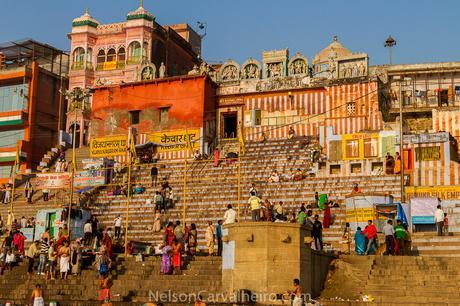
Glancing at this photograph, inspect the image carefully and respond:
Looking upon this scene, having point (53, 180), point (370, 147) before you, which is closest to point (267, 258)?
point (370, 147)

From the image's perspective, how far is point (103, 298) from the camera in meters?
18.5

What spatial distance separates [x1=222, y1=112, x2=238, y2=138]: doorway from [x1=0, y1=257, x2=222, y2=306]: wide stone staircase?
17.7 meters

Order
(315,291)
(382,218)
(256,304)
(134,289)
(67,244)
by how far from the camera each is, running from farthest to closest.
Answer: (382,218) → (67,244) → (134,289) → (315,291) → (256,304)

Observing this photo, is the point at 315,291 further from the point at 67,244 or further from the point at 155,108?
the point at 155,108

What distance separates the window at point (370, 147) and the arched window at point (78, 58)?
2146cm

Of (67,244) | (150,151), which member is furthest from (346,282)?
(150,151)

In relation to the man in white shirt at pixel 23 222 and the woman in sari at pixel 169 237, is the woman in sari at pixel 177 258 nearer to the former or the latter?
the woman in sari at pixel 169 237

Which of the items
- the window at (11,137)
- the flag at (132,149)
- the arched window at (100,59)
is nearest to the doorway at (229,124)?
the flag at (132,149)

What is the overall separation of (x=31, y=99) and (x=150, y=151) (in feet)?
35.2

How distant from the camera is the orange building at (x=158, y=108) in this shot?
127ft

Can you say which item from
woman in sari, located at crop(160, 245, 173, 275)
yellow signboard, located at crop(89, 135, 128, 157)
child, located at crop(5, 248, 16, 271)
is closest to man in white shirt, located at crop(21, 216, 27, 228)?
child, located at crop(5, 248, 16, 271)

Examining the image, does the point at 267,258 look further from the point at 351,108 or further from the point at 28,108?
the point at 28,108

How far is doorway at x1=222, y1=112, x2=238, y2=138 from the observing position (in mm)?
39094

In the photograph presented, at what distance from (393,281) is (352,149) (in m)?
14.1
